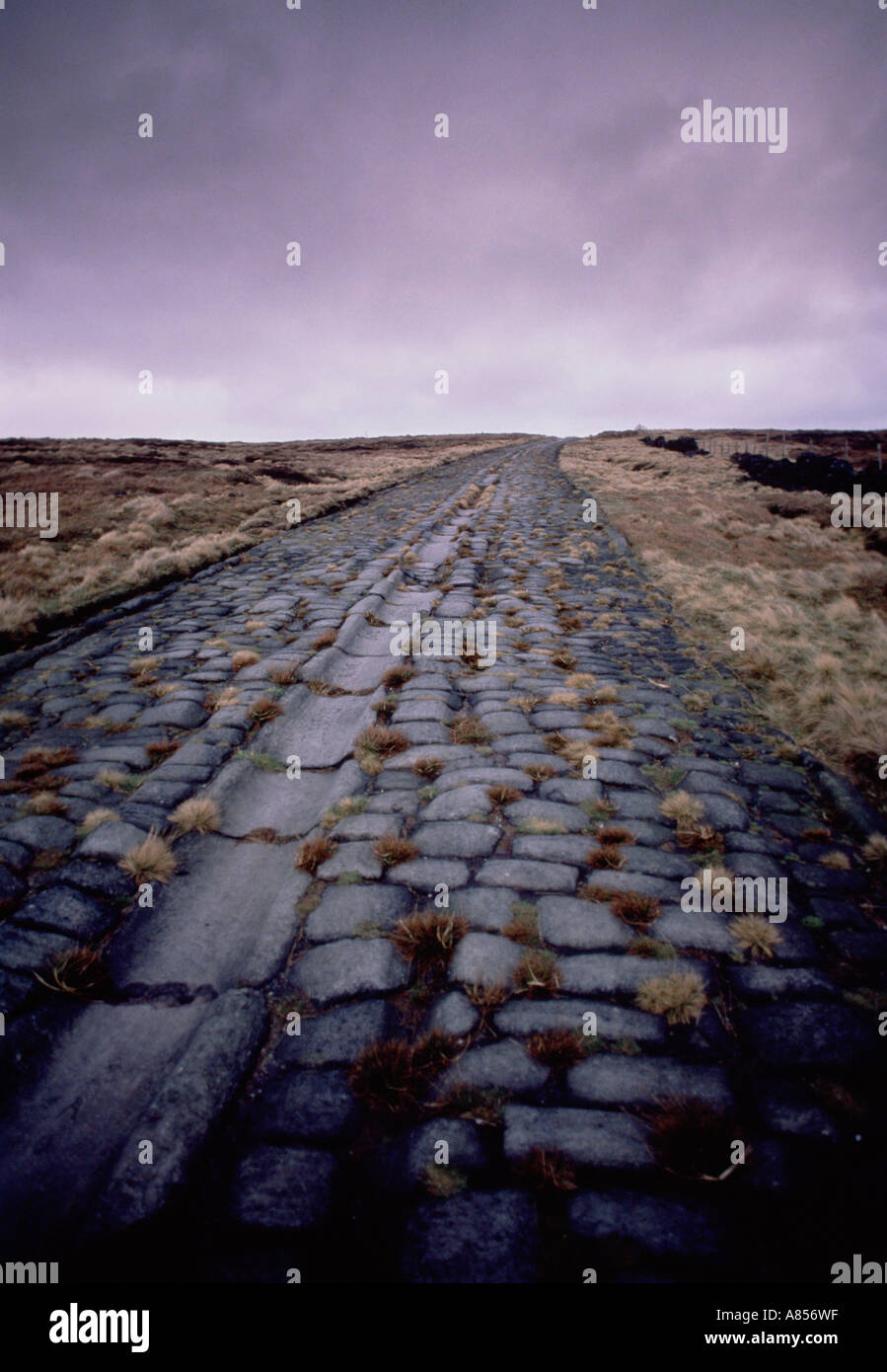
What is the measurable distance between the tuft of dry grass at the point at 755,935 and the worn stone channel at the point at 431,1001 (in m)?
0.02

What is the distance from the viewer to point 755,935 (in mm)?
2559

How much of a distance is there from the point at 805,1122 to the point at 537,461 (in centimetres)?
3194

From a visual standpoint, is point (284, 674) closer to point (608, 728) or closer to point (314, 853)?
point (314, 853)

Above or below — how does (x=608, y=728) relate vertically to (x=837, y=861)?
above

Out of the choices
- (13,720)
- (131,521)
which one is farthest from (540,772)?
(131,521)

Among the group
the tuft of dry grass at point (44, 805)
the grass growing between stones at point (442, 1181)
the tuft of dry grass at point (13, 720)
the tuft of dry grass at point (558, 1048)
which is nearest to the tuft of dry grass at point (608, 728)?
the tuft of dry grass at point (558, 1048)

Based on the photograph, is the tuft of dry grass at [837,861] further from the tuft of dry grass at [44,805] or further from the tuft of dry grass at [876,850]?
the tuft of dry grass at [44,805]

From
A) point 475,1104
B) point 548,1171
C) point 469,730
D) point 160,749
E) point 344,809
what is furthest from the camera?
point 469,730

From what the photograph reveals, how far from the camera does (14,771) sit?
3826mm

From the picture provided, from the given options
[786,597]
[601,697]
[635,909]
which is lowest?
[635,909]

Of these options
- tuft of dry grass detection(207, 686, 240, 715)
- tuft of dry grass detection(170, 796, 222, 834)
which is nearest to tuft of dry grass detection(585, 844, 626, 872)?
tuft of dry grass detection(170, 796, 222, 834)

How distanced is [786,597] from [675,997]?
810 cm
